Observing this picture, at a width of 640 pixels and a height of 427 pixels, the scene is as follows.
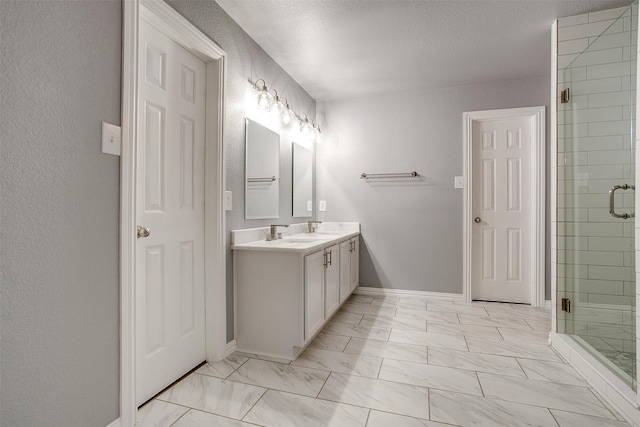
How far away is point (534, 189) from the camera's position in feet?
10.8

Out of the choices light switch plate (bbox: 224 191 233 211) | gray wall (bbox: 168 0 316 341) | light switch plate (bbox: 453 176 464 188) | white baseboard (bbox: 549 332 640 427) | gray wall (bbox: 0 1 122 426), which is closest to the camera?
gray wall (bbox: 0 1 122 426)

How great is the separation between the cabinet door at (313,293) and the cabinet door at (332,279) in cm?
9

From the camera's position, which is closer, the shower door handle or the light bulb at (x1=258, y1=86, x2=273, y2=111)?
the shower door handle

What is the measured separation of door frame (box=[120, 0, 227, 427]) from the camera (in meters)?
1.38

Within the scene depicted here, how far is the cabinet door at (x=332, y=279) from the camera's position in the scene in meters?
2.54

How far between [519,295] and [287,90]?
3195 millimetres

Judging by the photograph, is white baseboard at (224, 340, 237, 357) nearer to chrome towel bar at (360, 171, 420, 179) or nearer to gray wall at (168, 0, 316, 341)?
gray wall at (168, 0, 316, 341)

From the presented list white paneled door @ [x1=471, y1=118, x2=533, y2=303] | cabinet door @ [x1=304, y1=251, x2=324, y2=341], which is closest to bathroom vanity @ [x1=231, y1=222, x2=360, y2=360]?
cabinet door @ [x1=304, y1=251, x2=324, y2=341]

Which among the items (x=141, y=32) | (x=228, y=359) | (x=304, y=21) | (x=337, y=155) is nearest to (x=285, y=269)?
(x=228, y=359)

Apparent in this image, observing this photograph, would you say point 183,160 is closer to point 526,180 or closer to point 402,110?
point 402,110

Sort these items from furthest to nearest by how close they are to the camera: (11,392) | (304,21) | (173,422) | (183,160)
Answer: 1. (304,21)
2. (183,160)
3. (173,422)
4. (11,392)

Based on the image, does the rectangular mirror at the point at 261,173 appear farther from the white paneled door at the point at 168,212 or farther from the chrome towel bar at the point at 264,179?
the white paneled door at the point at 168,212

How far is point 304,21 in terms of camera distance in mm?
2305

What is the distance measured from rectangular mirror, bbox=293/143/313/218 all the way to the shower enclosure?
7.21 ft
